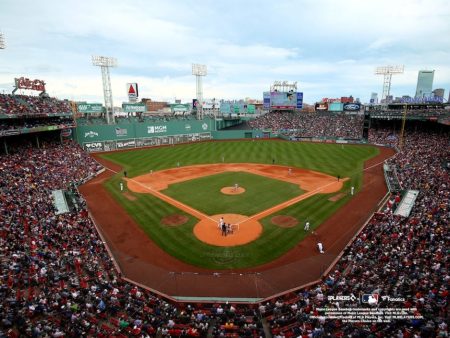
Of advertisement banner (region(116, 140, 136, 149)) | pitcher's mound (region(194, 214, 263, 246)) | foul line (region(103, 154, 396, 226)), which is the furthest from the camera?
advertisement banner (region(116, 140, 136, 149))

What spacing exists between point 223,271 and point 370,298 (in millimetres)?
8067

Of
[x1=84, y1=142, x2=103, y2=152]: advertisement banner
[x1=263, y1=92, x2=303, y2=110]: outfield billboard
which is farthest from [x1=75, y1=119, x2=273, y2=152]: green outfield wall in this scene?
[x1=263, y1=92, x2=303, y2=110]: outfield billboard

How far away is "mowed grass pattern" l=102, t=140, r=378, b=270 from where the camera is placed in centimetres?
1934

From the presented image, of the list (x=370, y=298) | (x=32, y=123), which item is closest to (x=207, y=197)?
(x=370, y=298)

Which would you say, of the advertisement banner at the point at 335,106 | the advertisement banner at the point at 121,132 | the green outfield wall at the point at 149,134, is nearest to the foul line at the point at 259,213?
the green outfield wall at the point at 149,134

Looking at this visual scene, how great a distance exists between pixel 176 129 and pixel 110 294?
183 feet

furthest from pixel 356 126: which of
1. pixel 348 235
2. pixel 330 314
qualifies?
pixel 330 314

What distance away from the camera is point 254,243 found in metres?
20.4

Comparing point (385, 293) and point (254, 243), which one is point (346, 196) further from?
point (385, 293)

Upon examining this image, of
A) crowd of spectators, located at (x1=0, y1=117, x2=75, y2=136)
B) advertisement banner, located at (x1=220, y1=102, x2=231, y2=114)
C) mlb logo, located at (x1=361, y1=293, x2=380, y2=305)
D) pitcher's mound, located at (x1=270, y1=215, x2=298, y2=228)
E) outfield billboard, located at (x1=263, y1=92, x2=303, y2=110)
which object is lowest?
pitcher's mound, located at (x1=270, y1=215, x2=298, y2=228)

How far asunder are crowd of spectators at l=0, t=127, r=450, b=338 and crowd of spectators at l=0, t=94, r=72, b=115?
68.4 ft

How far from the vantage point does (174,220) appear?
24.4 meters

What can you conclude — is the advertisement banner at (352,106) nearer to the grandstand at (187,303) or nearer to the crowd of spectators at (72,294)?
the grandstand at (187,303)

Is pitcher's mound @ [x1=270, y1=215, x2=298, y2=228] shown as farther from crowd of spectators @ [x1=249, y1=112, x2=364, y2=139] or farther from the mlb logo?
crowd of spectators @ [x1=249, y1=112, x2=364, y2=139]
